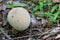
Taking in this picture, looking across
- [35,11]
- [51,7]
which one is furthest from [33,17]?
[51,7]

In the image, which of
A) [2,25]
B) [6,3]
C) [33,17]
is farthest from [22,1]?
[2,25]

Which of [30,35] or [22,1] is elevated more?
[22,1]

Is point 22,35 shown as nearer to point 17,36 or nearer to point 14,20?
point 17,36

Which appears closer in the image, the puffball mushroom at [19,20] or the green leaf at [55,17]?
the puffball mushroom at [19,20]

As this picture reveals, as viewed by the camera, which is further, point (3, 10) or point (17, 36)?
point (3, 10)

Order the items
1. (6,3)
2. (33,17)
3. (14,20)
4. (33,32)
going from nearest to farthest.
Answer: (14,20) → (33,32) → (33,17) → (6,3)

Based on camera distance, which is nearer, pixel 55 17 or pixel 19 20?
pixel 19 20

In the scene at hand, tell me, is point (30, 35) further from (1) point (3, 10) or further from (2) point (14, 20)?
(1) point (3, 10)

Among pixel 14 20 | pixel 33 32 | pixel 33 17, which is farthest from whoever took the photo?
pixel 33 17

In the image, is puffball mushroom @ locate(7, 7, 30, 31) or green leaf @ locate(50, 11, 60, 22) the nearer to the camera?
puffball mushroom @ locate(7, 7, 30, 31)
